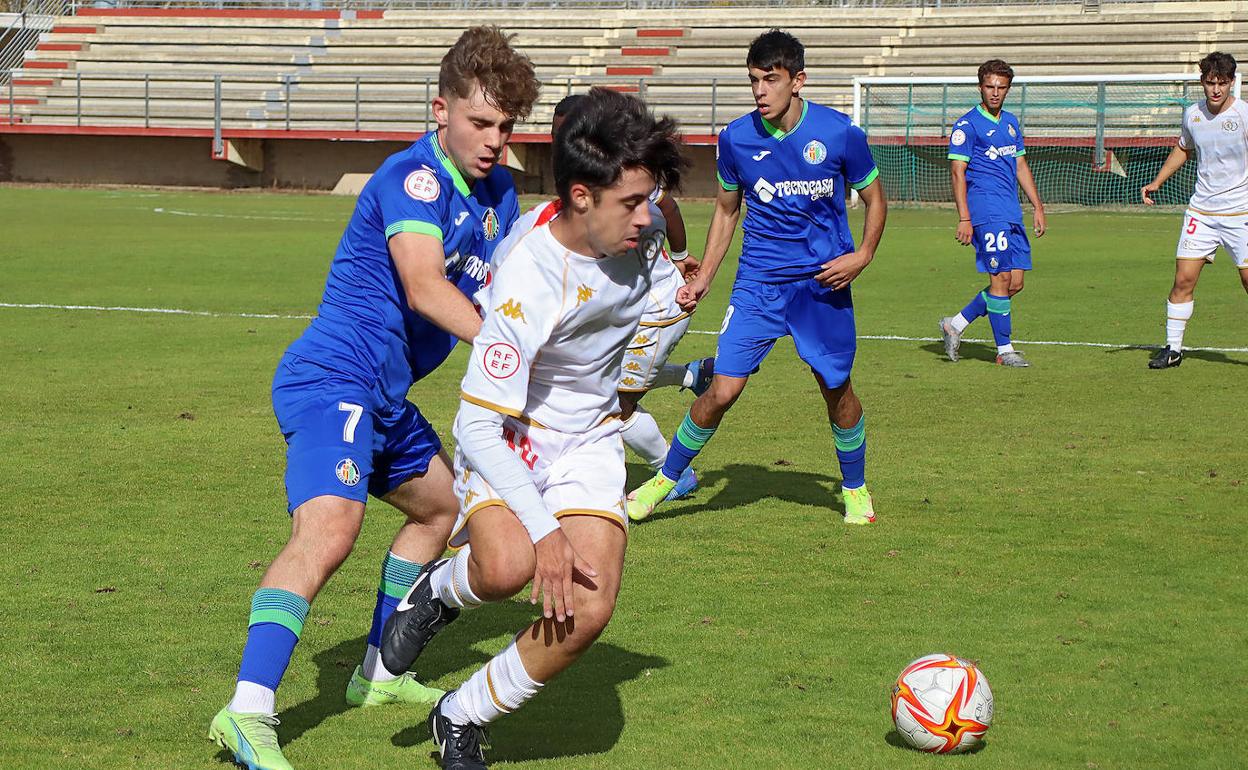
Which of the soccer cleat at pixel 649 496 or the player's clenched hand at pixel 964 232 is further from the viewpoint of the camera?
the player's clenched hand at pixel 964 232

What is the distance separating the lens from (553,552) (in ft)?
11.7

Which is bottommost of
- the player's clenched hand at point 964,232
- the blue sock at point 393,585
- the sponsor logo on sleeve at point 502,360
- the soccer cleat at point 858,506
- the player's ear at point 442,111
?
the soccer cleat at point 858,506

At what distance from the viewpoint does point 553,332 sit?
3.71 meters

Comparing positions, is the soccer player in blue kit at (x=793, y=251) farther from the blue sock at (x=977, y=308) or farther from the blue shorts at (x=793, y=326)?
the blue sock at (x=977, y=308)

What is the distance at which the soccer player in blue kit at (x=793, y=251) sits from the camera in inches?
262

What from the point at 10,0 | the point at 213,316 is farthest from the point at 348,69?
the point at 213,316

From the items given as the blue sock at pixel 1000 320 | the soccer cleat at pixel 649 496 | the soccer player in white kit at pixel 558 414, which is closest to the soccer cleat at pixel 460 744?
the soccer player in white kit at pixel 558 414

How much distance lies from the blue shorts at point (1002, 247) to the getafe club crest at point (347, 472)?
876 centimetres

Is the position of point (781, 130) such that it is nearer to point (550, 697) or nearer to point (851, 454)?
point (851, 454)

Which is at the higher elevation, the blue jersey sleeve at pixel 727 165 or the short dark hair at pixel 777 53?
the short dark hair at pixel 777 53

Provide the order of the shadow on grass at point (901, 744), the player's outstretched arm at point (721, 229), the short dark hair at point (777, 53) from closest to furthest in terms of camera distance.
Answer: the shadow on grass at point (901, 744)
the short dark hair at point (777, 53)
the player's outstretched arm at point (721, 229)

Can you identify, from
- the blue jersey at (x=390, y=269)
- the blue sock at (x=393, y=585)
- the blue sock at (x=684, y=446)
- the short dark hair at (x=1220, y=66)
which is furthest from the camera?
the short dark hair at (x=1220, y=66)

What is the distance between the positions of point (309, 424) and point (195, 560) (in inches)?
81.1

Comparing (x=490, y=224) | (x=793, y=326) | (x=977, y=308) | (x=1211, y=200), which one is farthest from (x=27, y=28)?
(x=490, y=224)
